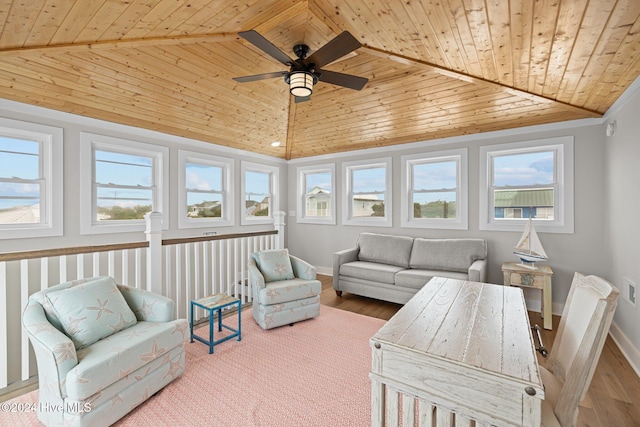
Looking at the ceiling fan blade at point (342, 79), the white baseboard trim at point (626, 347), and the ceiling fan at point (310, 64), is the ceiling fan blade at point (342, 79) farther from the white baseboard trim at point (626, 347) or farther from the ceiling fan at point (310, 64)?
the white baseboard trim at point (626, 347)

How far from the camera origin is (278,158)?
617cm

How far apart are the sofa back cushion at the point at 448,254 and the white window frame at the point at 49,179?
4.55 meters

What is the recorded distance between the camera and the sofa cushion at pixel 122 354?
5.43ft

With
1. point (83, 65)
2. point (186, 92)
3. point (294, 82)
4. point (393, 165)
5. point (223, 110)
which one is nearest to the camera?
point (294, 82)

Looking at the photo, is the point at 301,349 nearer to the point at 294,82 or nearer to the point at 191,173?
the point at 294,82

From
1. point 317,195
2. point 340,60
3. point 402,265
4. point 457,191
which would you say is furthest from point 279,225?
point 457,191

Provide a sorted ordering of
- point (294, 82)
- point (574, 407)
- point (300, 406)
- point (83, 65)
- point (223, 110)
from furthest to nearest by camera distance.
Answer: point (223, 110) < point (83, 65) < point (294, 82) < point (300, 406) < point (574, 407)

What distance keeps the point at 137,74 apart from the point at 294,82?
1.90 m

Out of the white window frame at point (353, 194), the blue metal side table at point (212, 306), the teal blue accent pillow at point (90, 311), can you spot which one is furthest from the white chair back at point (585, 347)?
the white window frame at point (353, 194)

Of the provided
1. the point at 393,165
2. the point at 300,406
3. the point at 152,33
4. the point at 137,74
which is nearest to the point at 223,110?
the point at 137,74

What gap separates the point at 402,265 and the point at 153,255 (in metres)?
3.32

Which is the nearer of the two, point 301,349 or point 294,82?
point 294,82

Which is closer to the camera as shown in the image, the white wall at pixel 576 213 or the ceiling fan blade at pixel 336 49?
the ceiling fan blade at pixel 336 49

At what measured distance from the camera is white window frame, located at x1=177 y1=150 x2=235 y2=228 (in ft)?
14.6
